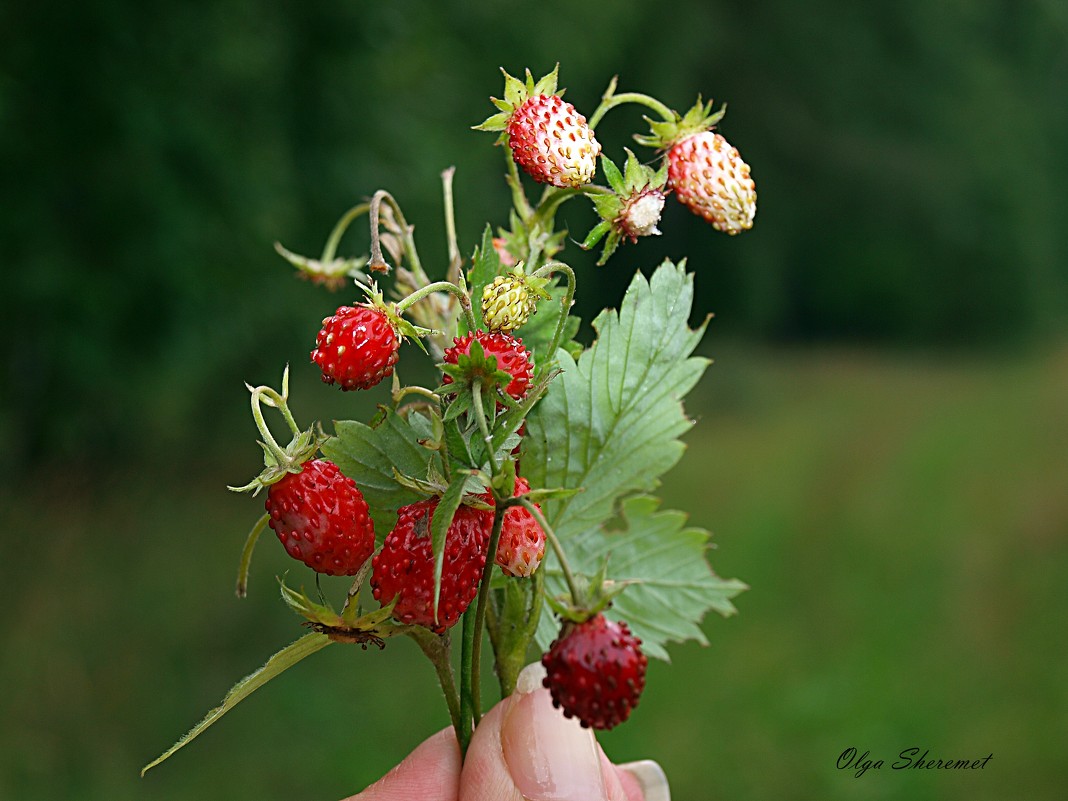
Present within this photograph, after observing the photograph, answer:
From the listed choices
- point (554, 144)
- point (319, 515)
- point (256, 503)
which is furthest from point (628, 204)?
point (256, 503)

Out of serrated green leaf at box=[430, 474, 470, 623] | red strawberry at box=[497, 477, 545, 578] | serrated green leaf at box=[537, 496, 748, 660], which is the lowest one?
serrated green leaf at box=[537, 496, 748, 660]

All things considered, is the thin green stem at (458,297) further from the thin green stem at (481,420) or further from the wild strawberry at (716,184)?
the wild strawberry at (716,184)

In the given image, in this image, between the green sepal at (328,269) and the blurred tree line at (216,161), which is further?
the blurred tree line at (216,161)

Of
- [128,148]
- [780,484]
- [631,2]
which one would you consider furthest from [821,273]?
[128,148]

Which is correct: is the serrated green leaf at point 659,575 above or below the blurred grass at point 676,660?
above

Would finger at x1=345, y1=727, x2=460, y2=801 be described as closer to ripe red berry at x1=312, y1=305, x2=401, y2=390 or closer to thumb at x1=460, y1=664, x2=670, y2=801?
thumb at x1=460, y1=664, x2=670, y2=801

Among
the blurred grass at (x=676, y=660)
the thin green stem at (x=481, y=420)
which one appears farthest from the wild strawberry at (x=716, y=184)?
the blurred grass at (x=676, y=660)

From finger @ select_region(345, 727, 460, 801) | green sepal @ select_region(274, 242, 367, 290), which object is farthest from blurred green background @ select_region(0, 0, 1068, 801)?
green sepal @ select_region(274, 242, 367, 290)

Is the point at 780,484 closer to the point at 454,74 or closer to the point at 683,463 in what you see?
the point at 683,463
